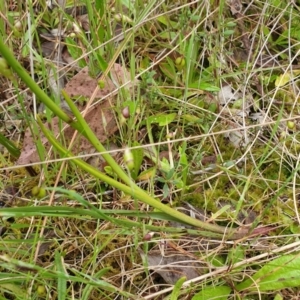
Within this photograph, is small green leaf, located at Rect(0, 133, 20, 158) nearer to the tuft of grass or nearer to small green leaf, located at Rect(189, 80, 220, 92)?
the tuft of grass

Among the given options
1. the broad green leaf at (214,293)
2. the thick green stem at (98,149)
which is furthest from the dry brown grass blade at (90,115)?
the broad green leaf at (214,293)

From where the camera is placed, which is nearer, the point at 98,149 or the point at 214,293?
the point at 98,149

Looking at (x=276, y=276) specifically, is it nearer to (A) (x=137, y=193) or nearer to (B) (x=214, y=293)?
(B) (x=214, y=293)

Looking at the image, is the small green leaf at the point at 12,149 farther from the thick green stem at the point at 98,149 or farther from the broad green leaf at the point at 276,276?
the broad green leaf at the point at 276,276

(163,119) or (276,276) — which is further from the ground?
(163,119)

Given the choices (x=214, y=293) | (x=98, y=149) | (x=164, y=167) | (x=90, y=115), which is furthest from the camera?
(x=90, y=115)

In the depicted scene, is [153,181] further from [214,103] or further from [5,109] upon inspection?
[5,109]

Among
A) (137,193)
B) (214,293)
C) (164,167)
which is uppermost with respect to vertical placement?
(137,193)

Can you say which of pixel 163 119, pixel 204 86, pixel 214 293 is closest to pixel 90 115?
pixel 163 119

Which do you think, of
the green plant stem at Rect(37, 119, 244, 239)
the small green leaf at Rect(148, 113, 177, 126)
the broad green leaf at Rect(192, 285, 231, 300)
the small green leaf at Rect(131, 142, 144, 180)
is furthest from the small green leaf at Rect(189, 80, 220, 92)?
the broad green leaf at Rect(192, 285, 231, 300)

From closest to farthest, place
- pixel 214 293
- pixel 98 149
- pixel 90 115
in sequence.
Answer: pixel 98 149 < pixel 214 293 < pixel 90 115
